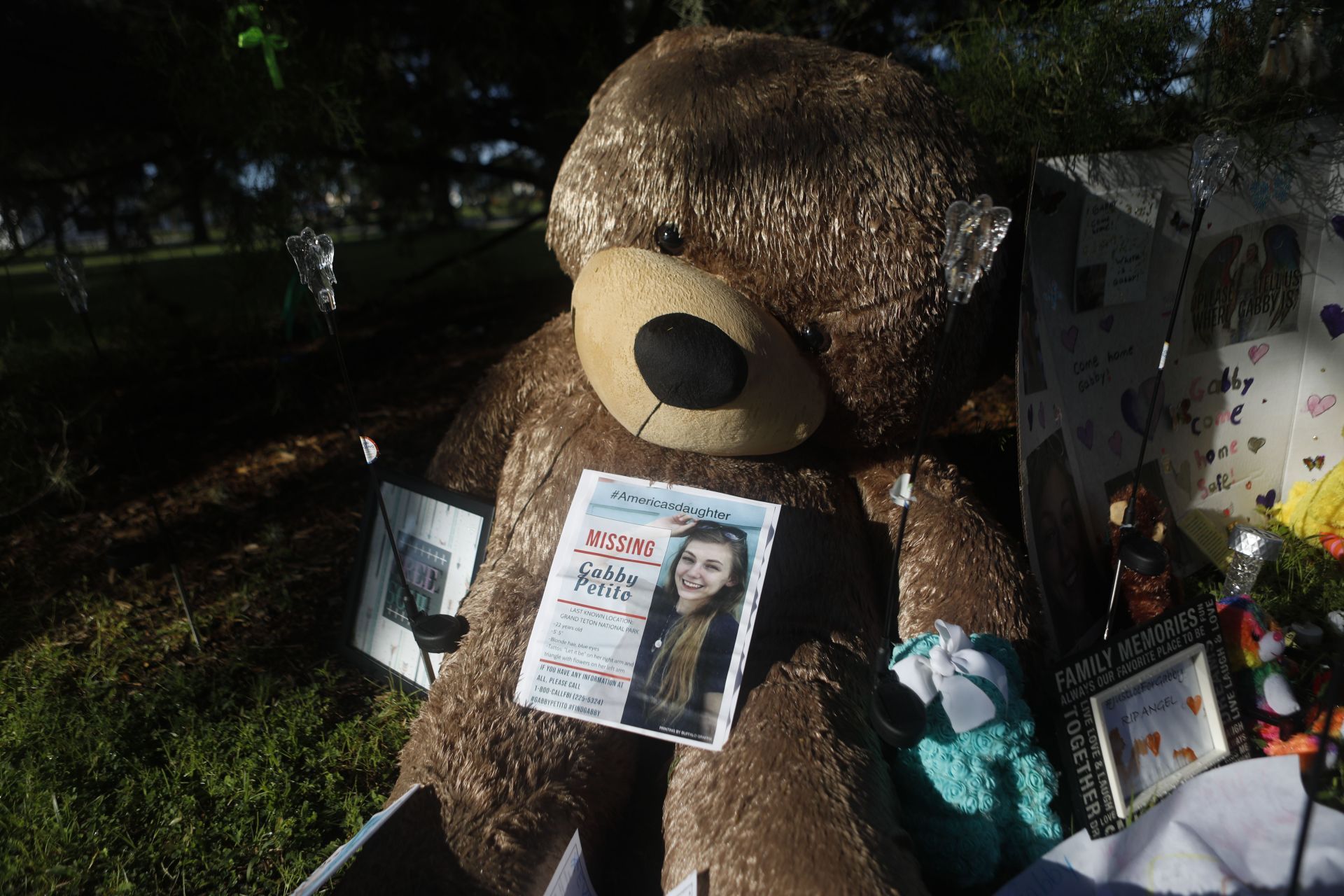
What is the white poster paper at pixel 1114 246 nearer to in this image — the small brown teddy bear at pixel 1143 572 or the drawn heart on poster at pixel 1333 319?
the small brown teddy bear at pixel 1143 572

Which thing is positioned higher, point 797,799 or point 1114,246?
point 1114,246

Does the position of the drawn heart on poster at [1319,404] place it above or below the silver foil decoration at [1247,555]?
above

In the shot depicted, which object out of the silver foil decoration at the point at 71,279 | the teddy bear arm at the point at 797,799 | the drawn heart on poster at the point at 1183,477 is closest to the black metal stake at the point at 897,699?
the teddy bear arm at the point at 797,799

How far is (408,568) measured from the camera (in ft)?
7.07

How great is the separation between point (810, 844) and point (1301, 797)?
0.82m

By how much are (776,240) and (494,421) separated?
94 cm

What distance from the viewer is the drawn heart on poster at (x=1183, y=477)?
7.07 ft

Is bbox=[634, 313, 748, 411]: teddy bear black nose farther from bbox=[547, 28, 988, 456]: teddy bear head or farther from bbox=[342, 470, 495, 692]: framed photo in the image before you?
bbox=[342, 470, 495, 692]: framed photo

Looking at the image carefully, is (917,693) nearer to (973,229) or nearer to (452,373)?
(973,229)

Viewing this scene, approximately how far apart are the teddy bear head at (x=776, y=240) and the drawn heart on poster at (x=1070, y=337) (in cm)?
26

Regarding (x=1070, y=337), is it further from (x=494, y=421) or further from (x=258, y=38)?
(x=258, y=38)

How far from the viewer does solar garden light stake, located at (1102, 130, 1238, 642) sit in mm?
1535

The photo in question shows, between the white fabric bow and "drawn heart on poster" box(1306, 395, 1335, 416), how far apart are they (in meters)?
1.50

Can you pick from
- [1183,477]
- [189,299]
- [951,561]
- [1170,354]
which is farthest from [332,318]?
[189,299]
